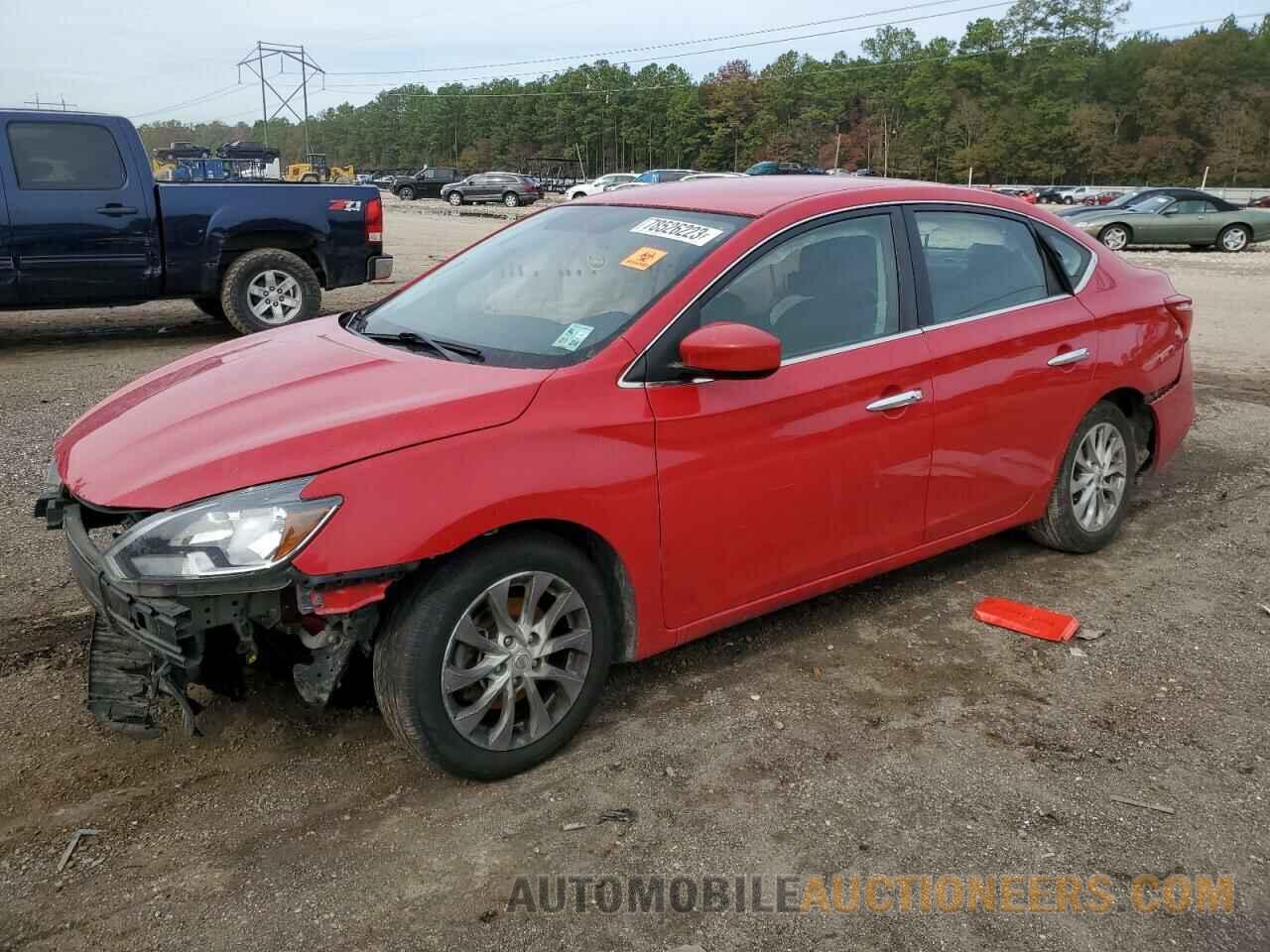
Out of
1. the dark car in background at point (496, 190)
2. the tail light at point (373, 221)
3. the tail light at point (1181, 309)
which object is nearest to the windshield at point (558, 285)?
the tail light at point (1181, 309)

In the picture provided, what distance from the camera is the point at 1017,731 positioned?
3396mm

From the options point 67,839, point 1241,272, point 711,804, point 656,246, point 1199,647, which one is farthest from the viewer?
point 1241,272

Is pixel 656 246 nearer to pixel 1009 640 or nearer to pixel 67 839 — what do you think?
pixel 1009 640

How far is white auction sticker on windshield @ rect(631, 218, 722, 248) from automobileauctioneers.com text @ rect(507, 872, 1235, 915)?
200 centimetres

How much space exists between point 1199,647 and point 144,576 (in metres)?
3.69

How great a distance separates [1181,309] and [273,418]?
13.8 ft

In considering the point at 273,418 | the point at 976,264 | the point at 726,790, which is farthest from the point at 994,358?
the point at 273,418

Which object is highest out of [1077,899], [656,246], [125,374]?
[656,246]

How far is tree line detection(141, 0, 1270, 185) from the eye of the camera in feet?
306

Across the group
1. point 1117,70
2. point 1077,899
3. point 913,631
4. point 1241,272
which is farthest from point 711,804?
point 1117,70

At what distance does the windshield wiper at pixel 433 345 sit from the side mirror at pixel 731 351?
686 mm

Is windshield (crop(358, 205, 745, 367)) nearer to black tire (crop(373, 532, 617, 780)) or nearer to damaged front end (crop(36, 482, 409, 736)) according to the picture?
black tire (crop(373, 532, 617, 780))

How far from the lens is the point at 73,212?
865 centimetres

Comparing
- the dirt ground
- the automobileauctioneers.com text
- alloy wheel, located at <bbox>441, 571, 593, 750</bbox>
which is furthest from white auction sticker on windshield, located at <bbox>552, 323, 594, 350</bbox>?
the automobileauctioneers.com text
